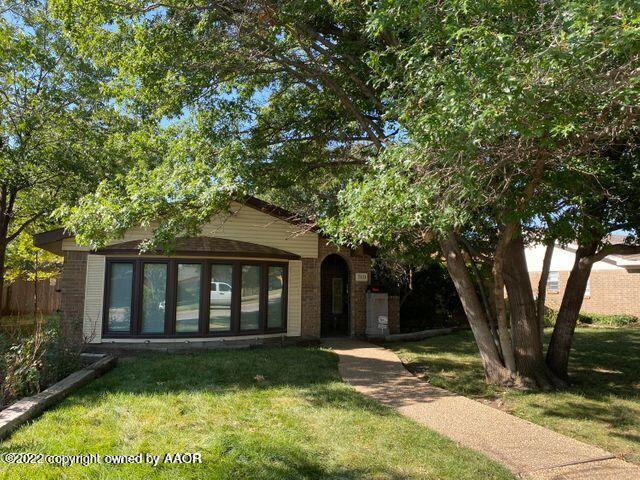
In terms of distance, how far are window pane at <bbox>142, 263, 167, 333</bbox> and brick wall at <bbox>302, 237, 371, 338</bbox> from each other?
151 inches

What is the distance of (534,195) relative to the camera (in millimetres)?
6664

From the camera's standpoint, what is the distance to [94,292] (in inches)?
466

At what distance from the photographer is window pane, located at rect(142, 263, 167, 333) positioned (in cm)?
1180

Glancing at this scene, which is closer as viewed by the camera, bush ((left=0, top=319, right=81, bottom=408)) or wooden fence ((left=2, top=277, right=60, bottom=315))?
bush ((left=0, top=319, right=81, bottom=408))

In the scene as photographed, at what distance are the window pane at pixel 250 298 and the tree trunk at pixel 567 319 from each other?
7129 millimetres

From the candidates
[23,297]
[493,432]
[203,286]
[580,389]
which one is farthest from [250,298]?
[23,297]

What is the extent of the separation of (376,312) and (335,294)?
1.91 m

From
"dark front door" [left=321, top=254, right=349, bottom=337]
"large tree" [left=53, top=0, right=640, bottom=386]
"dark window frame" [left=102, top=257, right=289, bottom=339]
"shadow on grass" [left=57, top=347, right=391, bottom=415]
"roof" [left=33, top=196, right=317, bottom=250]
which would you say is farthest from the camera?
"dark front door" [left=321, top=254, right=349, bottom=337]

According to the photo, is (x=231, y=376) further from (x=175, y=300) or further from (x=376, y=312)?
(x=376, y=312)

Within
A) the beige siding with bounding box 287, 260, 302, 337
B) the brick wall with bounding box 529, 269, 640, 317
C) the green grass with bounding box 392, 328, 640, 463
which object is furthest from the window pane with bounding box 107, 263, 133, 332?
the brick wall with bounding box 529, 269, 640, 317

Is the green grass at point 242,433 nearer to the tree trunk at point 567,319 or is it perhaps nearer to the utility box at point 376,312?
the tree trunk at point 567,319

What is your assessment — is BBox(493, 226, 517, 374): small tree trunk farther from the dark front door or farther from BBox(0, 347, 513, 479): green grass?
the dark front door

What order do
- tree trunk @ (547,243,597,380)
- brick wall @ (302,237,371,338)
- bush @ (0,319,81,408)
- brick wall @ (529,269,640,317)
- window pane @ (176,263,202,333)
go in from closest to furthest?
bush @ (0,319,81,408) < tree trunk @ (547,243,597,380) < window pane @ (176,263,202,333) < brick wall @ (302,237,371,338) < brick wall @ (529,269,640,317)

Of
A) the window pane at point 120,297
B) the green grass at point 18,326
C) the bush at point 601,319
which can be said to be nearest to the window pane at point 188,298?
the window pane at point 120,297
